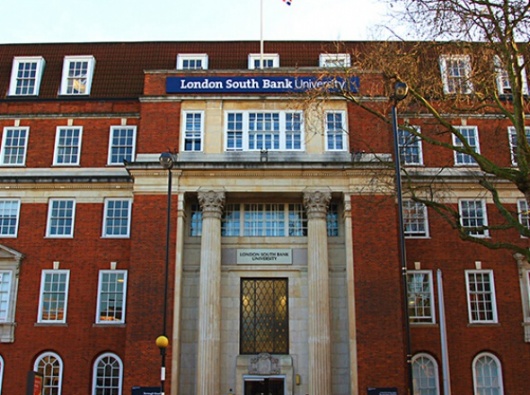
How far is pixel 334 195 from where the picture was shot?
92.0ft

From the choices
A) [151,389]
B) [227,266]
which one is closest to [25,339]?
[151,389]

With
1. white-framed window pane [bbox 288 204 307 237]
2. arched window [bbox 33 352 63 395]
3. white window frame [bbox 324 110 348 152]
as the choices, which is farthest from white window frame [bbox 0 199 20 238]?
white window frame [bbox 324 110 348 152]

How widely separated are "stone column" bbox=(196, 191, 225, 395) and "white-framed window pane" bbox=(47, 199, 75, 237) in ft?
22.1

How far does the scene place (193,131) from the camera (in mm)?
28672

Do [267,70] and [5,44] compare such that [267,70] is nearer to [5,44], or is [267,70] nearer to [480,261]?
[480,261]

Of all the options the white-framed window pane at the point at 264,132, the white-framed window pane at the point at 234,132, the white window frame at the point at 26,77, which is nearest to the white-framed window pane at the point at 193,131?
the white-framed window pane at the point at 234,132

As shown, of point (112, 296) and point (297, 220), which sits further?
point (297, 220)

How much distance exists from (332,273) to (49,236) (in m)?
13.3

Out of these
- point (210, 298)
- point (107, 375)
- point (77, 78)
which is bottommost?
point (107, 375)

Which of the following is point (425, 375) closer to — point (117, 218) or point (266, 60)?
point (117, 218)

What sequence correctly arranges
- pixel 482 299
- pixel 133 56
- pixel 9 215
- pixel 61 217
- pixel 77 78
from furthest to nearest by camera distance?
1. pixel 133 56
2. pixel 77 78
3. pixel 9 215
4. pixel 61 217
5. pixel 482 299

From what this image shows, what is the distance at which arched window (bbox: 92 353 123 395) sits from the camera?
27469mm

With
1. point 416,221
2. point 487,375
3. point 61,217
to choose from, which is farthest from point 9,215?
point 487,375

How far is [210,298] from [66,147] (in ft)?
35.8
